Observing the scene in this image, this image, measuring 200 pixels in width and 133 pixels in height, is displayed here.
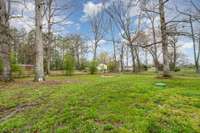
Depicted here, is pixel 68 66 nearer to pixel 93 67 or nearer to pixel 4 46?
pixel 93 67

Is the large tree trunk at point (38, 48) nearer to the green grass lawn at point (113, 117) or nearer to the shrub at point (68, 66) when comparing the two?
the green grass lawn at point (113, 117)

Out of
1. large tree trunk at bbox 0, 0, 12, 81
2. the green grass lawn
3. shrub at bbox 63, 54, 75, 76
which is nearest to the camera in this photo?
the green grass lawn

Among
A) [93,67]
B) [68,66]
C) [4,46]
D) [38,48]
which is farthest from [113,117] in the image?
[93,67]

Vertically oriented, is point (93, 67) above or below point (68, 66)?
below

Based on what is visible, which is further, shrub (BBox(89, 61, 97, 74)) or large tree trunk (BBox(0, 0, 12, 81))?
shrub (BBox(89, 61, 97, 74))

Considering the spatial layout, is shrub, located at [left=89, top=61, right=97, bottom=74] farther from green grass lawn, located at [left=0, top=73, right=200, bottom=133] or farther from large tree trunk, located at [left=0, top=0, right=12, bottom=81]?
green grass lawn, located at [left=0, top=73, right=200, bottom=133]

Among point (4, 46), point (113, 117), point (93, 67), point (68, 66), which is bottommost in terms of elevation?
point (113, 117)

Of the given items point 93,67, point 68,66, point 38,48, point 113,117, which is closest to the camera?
point 113,117

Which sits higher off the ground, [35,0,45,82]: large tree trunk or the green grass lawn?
[35,0,45,82]: large tree trunk

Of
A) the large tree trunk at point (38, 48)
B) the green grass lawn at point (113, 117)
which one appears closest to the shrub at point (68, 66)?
the large tree trunk at point (38, 48)

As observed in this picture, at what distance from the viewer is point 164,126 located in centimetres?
344

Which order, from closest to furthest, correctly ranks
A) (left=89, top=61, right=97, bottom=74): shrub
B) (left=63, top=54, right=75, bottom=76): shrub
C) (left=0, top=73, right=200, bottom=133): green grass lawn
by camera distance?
(left=0, top=73, right=200, bottom=133): green grass lawn → (left=63, top=54, right=75, bottom=76): shrub → (left=89, top=61, right=97, bottom=74): shrub

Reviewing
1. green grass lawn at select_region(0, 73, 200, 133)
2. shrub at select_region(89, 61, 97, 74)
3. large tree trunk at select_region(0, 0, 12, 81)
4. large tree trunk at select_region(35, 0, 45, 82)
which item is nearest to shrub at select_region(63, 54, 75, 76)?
shrub at select_region(89, 61, 97, 74)

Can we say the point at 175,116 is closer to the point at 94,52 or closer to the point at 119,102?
the point at 119,102
